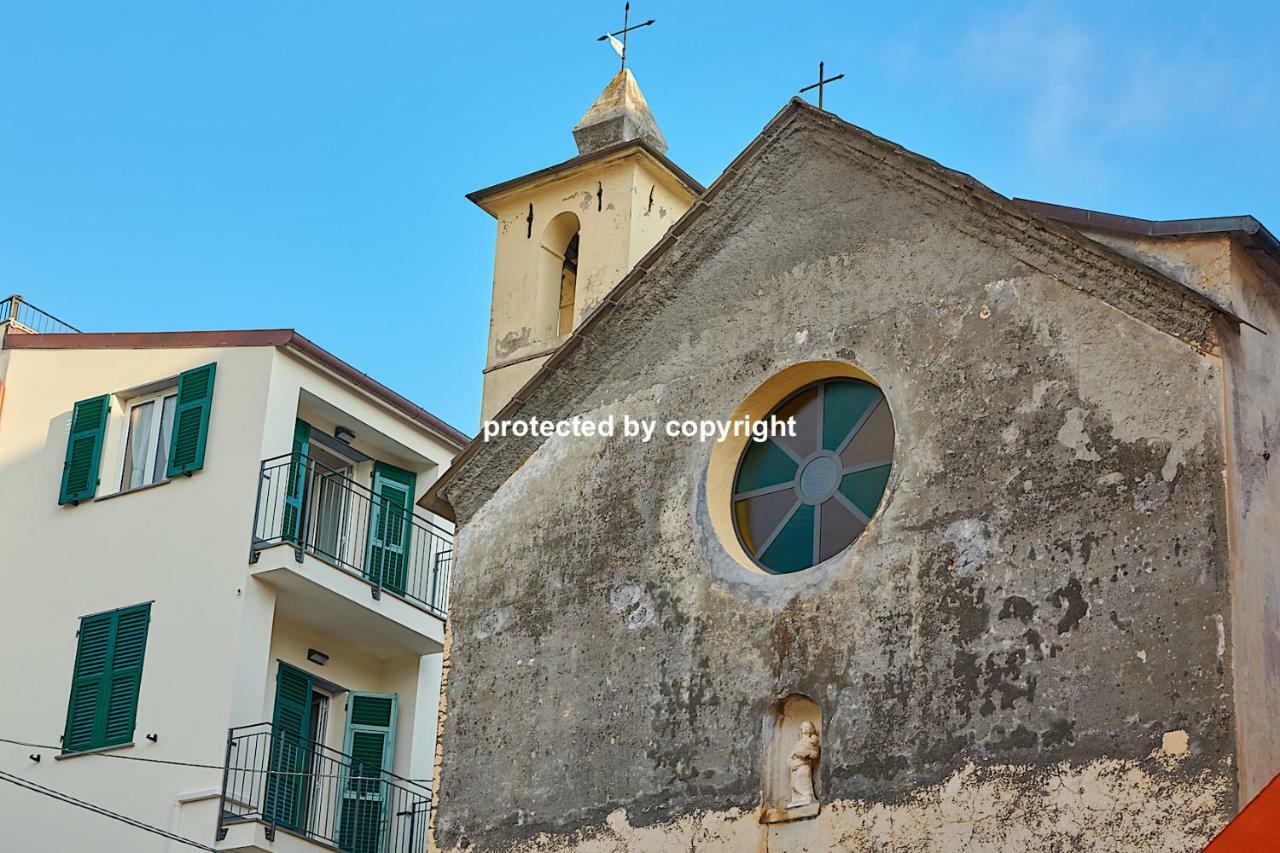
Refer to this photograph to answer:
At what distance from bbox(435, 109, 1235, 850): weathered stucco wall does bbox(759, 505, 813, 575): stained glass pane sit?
258 mm

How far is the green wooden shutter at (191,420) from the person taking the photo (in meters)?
20.5

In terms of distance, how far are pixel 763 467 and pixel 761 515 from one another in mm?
327

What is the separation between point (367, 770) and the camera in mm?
20422

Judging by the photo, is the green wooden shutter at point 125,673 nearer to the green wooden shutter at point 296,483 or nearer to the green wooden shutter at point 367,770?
the green wooden shutter at point 296,483

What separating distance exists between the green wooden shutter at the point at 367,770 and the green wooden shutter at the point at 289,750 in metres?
0.52

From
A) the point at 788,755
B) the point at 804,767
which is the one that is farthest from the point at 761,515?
the point at 804,767

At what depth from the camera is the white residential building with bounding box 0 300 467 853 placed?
1912cm

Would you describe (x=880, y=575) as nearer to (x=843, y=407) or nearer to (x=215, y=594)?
(x=843, y=407)

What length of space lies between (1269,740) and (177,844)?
11530 mm

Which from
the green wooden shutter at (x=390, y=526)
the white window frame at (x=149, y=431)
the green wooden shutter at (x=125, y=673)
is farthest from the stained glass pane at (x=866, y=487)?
the white window frame at (x=149, y=431)

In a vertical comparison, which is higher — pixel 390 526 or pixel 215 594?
pixel 390 526

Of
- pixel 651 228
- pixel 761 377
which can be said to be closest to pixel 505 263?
pixel 651 228

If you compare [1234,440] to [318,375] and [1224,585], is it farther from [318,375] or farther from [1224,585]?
[318,375]

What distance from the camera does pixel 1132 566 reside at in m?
10.6
